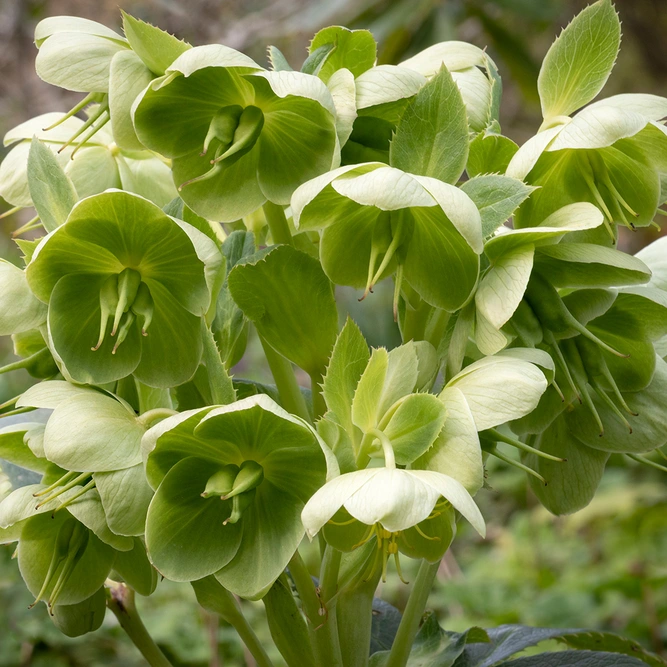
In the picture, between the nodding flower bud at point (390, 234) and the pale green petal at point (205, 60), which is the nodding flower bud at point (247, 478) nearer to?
the nodding flower bud at point (390, 234)

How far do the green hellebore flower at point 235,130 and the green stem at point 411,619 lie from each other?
12.3 inches

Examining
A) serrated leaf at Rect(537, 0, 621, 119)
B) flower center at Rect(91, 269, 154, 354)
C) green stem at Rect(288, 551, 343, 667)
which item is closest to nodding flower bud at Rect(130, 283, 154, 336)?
flower center at Rect(91, 269, 154, 354)

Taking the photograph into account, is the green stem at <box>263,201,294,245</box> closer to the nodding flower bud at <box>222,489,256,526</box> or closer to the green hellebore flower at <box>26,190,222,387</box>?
the green hellebore flower at <box>26,190,222,387</box>

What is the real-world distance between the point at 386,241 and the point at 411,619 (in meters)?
0.30

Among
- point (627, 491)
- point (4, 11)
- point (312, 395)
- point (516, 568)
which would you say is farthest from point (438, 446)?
point (4, 11)

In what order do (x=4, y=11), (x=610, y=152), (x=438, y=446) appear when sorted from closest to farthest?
(x=438, y=446), (x=610, y=152), (x=4, y=11)

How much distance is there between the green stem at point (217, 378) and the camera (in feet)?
1.62

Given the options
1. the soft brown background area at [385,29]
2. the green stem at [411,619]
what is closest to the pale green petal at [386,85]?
the green stem at [411,619]

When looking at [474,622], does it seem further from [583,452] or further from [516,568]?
[583,452]

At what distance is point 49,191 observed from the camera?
1.74 ft

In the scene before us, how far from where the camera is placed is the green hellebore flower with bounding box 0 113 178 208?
622mm

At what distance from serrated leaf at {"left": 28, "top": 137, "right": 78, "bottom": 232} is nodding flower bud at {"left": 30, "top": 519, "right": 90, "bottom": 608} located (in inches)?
8.1

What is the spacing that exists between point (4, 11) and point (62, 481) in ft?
10.9

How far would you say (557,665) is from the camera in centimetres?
66
